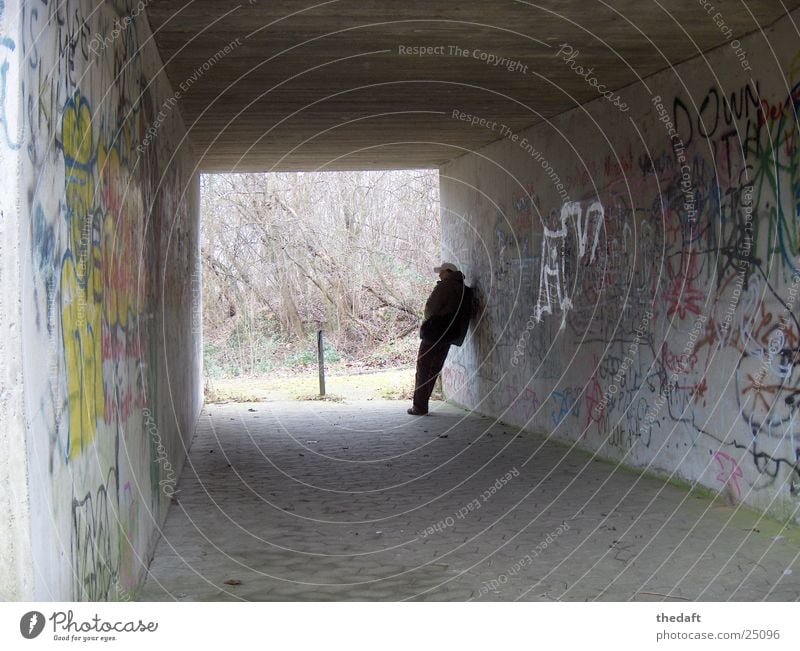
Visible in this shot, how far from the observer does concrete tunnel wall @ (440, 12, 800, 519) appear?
661 cm

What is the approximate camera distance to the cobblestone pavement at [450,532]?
5336 millimetres

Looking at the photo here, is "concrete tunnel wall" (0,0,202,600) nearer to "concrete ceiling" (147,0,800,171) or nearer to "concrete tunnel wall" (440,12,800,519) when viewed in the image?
"concrete ceiling" (147,0,800,171)

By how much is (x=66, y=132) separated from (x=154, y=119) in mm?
3374

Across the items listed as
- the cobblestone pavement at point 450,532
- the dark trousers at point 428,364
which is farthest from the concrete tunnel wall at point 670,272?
the dark trousers at point 428,364

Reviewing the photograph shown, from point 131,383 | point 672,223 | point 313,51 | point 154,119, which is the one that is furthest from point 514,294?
point 131,383

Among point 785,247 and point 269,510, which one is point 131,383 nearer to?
point 269,510

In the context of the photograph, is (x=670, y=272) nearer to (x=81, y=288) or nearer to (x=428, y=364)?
(x=81, y=288)

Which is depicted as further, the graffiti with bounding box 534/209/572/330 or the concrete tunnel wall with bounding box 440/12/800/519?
the graffiti with bounding box 534/209/572/330

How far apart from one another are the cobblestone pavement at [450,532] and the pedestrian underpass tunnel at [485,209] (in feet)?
1.17

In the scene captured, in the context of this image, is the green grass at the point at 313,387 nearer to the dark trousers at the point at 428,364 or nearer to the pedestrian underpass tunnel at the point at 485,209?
the dark trousers at the point at 428,364

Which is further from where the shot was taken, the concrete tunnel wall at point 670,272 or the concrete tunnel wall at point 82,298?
the concrete tunnel wall at point 670,272

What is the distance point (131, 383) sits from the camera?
513 centimetres

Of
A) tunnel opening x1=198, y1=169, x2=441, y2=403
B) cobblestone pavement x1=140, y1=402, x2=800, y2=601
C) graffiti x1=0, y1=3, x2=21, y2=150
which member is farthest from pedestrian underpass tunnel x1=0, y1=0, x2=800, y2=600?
tunnel opening x1=198, y1=169, x2=441, y2=403

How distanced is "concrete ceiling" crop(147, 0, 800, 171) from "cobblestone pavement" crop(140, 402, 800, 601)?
11.7 feet
